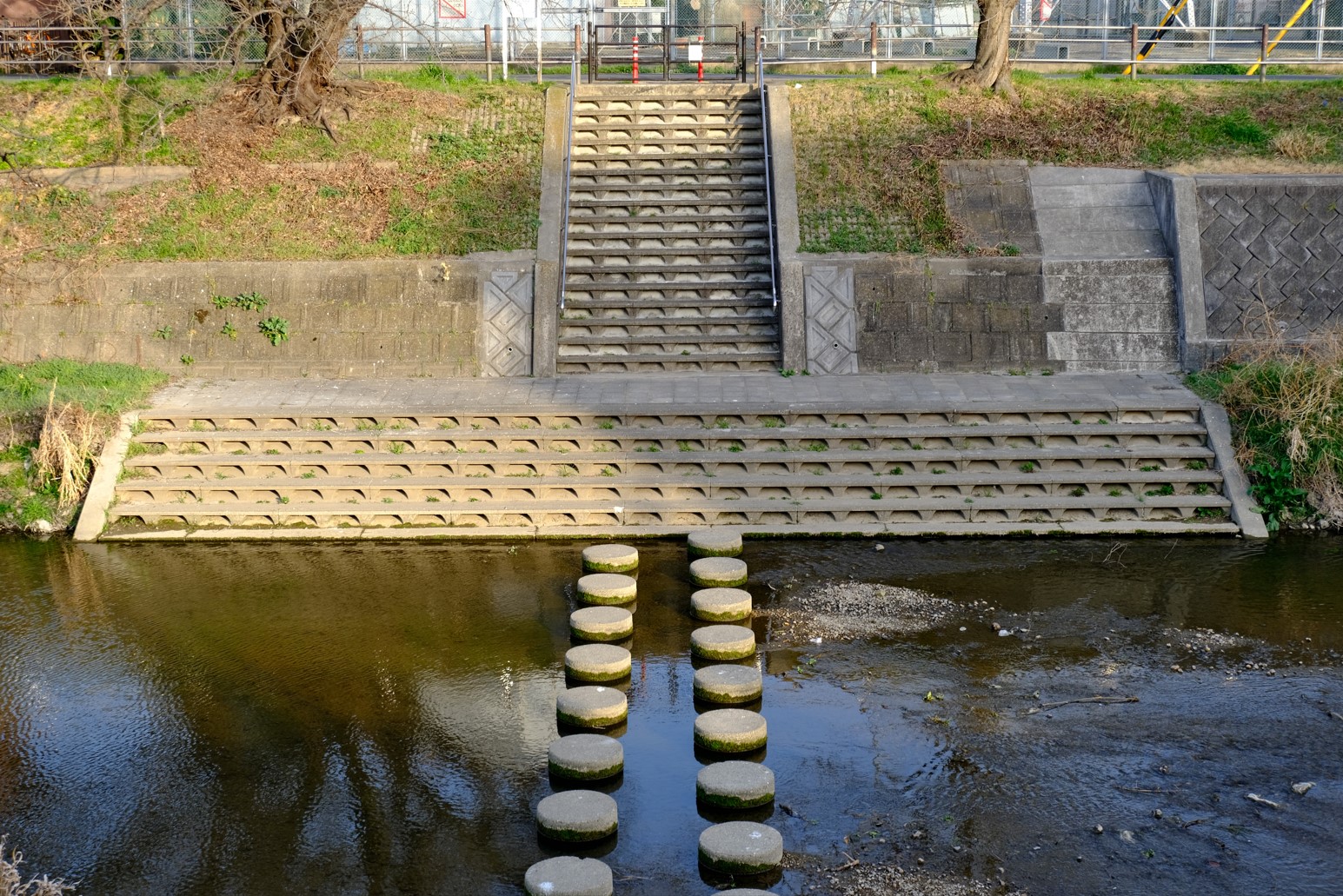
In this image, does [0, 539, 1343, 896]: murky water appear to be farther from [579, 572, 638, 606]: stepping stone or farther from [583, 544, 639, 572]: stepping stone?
[583, 544, 639, 572]: stepping stone

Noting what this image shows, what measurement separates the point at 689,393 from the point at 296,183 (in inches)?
280

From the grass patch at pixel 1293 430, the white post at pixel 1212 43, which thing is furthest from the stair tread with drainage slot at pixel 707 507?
the white post at pixel 1212 43

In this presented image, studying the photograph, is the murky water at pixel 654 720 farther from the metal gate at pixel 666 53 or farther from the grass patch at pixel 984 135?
the metal gate at pixel 666 53

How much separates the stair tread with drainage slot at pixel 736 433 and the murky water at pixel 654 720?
5.00ft

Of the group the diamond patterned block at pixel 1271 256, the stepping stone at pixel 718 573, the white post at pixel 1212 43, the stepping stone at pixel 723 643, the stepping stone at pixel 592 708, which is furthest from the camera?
the white post at pixel 1212 43

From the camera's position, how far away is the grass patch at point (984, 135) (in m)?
17.0

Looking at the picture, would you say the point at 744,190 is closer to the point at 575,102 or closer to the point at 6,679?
the point at 575,102

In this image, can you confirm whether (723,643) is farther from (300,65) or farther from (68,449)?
(300,65)

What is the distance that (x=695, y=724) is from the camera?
331 inches

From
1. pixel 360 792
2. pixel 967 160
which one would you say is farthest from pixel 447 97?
pixel 360 792

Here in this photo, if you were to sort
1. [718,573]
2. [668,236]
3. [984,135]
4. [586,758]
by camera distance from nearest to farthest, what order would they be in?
[586,758], [718,573], [668,236], [984,135]

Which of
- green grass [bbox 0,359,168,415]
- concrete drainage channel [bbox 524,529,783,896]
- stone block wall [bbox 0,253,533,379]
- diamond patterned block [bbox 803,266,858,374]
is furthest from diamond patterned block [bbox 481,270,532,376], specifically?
concrete drainage channel [bbox 524,529,783,896]

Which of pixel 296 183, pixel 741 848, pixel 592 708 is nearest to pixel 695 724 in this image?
pixel 592 708

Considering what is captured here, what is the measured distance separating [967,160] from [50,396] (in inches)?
478
